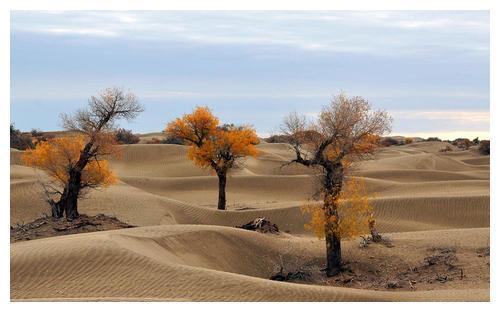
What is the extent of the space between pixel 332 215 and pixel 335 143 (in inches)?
106

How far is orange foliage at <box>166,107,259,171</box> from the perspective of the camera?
41.7 meters

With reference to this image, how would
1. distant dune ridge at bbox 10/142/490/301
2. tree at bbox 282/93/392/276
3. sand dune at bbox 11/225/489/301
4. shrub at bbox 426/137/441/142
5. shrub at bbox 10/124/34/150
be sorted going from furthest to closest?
shrub at bbox 426/137/441/142
shrub at bbox 10/124/34/150
tree at bbox 282/93/392/276
distant dune ridge at bbox 10/142/490/301
sand dune at bbox 11/225/489/301

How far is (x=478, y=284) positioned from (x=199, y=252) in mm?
9972

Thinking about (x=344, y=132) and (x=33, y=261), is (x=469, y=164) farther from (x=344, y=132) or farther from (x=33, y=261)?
(x=33, y=261)

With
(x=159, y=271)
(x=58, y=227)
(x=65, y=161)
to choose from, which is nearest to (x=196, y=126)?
(x=65, y=161)

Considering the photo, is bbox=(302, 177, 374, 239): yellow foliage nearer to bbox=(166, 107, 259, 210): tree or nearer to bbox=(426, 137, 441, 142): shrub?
bbox=(166, 107, 259, 210): tree

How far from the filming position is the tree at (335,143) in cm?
2512

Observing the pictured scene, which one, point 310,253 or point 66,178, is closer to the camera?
point 310,253

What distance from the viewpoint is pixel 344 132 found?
2506 cm

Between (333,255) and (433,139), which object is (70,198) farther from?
(433,139)

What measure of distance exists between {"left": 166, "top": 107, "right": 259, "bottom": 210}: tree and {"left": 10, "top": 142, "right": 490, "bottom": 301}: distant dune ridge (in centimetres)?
301

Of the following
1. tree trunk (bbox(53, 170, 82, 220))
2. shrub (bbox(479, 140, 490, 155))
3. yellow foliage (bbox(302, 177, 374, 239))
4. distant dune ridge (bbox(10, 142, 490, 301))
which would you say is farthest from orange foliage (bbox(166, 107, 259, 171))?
shrub (bbox(479, 140, 490, 155))
